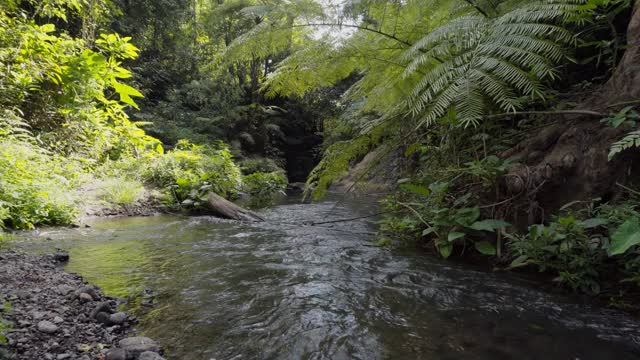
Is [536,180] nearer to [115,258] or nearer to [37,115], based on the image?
[115,258]

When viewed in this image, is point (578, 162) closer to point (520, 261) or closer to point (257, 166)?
point (520, 261)

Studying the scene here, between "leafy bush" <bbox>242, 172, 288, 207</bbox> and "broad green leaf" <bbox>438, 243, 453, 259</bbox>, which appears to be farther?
"leafy bush" <bbox>242, 172, 288, 207</bbox>

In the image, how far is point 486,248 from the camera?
231cm

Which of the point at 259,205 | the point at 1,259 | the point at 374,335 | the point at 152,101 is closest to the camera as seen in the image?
the point at 374,335

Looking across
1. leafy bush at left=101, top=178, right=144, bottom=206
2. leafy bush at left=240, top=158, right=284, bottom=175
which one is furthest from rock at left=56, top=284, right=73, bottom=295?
leafy bush at left=240, top=158, right=284, bottom=175

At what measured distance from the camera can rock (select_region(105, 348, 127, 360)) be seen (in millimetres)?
1393

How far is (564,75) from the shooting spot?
2.84m

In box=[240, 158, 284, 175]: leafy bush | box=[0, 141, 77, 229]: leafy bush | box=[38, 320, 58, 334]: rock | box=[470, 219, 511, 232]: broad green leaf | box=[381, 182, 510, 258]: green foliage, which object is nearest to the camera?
box=[38, 320, 58, 334]: rock

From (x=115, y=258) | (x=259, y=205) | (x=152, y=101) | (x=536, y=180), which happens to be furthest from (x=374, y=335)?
(x=152, y=101)

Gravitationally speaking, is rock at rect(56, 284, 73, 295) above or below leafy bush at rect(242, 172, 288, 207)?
below

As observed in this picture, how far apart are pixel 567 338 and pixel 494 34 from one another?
1.76 m

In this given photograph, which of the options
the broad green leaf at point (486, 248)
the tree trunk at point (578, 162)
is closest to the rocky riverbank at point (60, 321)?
the broad green leaf at point (486, 248)

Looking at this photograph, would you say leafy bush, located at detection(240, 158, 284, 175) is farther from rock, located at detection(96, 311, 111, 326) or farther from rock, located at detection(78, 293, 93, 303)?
rock, located at detection(96, 311, 111, 326)

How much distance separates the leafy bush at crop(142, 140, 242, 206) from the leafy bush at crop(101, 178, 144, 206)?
2.30 ft
